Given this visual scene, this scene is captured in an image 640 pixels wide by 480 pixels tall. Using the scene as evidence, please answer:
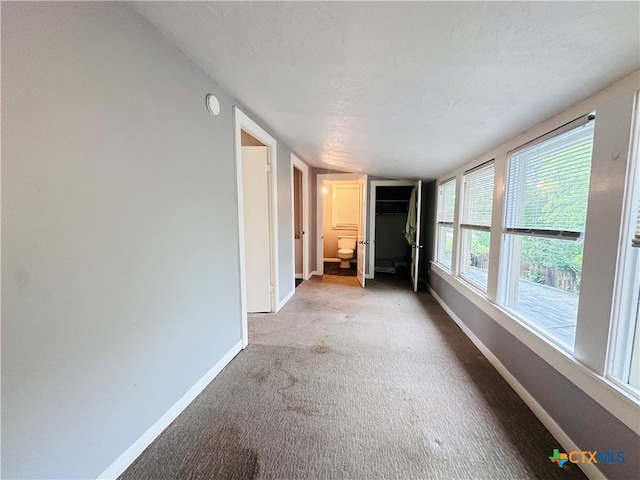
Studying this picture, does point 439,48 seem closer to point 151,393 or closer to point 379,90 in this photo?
point 379,90

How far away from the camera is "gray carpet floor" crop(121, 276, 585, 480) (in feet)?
4.08

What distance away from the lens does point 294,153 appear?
3.81 meters

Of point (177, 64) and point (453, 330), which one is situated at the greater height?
point (177, 64)

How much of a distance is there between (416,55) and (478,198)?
2023mm

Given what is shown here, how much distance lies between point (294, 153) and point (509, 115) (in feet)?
9.09

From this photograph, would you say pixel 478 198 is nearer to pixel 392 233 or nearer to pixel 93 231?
pixel 392 233

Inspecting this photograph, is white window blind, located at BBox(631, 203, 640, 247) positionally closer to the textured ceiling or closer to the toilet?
the textured ceiling

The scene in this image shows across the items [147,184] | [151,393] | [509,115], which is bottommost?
[151,393]

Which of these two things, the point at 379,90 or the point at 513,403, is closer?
the point at 379,90

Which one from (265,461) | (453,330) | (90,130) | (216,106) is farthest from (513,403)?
(216,106)

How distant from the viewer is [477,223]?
2.67 m

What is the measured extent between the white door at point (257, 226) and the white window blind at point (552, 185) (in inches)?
93.9

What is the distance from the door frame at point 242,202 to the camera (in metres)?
2.15

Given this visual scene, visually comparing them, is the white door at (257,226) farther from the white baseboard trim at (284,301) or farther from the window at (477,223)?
the window at (477,223)
